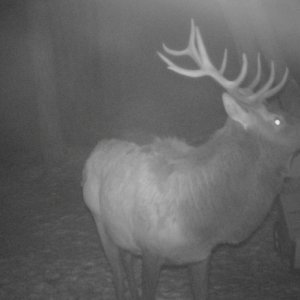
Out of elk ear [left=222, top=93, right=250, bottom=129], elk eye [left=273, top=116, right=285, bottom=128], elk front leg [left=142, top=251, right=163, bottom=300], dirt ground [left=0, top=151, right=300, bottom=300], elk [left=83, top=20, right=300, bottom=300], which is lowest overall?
dirt ground [left=0, top=151, right=300, bottom=300]

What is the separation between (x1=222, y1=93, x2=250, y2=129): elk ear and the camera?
458 cm

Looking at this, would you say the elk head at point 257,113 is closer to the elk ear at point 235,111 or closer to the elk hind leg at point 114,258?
the elk ear at point 235,111

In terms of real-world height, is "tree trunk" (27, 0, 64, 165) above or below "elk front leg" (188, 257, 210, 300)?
above

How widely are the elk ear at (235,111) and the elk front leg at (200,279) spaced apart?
1.27 meters

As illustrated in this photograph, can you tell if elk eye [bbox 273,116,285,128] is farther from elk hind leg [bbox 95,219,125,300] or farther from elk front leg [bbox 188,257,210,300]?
elk hind leg [bbox 95,219,125,300]

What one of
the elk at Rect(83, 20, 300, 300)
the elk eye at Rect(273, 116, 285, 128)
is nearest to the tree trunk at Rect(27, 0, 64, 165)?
the elk at Rect(83, 20, 300, 300)

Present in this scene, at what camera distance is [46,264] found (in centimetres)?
661

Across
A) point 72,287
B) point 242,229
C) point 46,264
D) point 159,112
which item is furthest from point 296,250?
point 159,112

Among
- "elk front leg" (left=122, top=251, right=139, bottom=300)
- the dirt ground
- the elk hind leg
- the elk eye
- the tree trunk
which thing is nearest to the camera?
the elk eye

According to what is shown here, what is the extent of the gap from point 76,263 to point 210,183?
8.44 feet

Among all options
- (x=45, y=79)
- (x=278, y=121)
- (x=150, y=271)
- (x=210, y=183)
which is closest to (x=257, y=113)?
(x=278, y=121)

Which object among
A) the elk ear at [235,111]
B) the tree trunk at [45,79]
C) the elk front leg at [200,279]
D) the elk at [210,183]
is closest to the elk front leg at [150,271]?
the elk at [210,183]

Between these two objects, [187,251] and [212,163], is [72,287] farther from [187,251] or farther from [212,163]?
[212,163]

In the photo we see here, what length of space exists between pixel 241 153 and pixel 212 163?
246 mm
